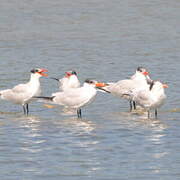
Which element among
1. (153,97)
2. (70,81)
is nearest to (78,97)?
(153,97)

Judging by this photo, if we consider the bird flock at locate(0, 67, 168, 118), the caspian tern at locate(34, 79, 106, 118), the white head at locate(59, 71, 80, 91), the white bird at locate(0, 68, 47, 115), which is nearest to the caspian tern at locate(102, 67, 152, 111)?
the bird flock at locate(0, 67, 168, 118)

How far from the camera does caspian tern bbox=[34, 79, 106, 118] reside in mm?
16906

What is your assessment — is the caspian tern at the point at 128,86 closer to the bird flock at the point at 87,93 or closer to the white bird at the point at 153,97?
the bird flock at the point at 87,93

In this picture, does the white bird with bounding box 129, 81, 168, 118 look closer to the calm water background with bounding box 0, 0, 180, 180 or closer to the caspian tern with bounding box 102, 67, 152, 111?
the calm water background with bounding box 0, 0, 180, 180

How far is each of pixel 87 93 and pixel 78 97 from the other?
0.21 meters

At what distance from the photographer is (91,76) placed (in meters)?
21.6

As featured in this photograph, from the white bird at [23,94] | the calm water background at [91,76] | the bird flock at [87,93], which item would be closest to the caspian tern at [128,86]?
the bird flock at [87,93]

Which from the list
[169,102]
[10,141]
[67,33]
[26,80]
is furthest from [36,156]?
[67,33]

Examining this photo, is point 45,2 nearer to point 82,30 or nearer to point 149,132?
point 82,30

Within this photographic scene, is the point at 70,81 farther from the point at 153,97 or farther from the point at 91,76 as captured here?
the point at 153,97

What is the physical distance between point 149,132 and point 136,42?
38.0 ft

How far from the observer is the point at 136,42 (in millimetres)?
26562

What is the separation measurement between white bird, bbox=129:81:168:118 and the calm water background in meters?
0.29

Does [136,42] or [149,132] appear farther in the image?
[136,42]
